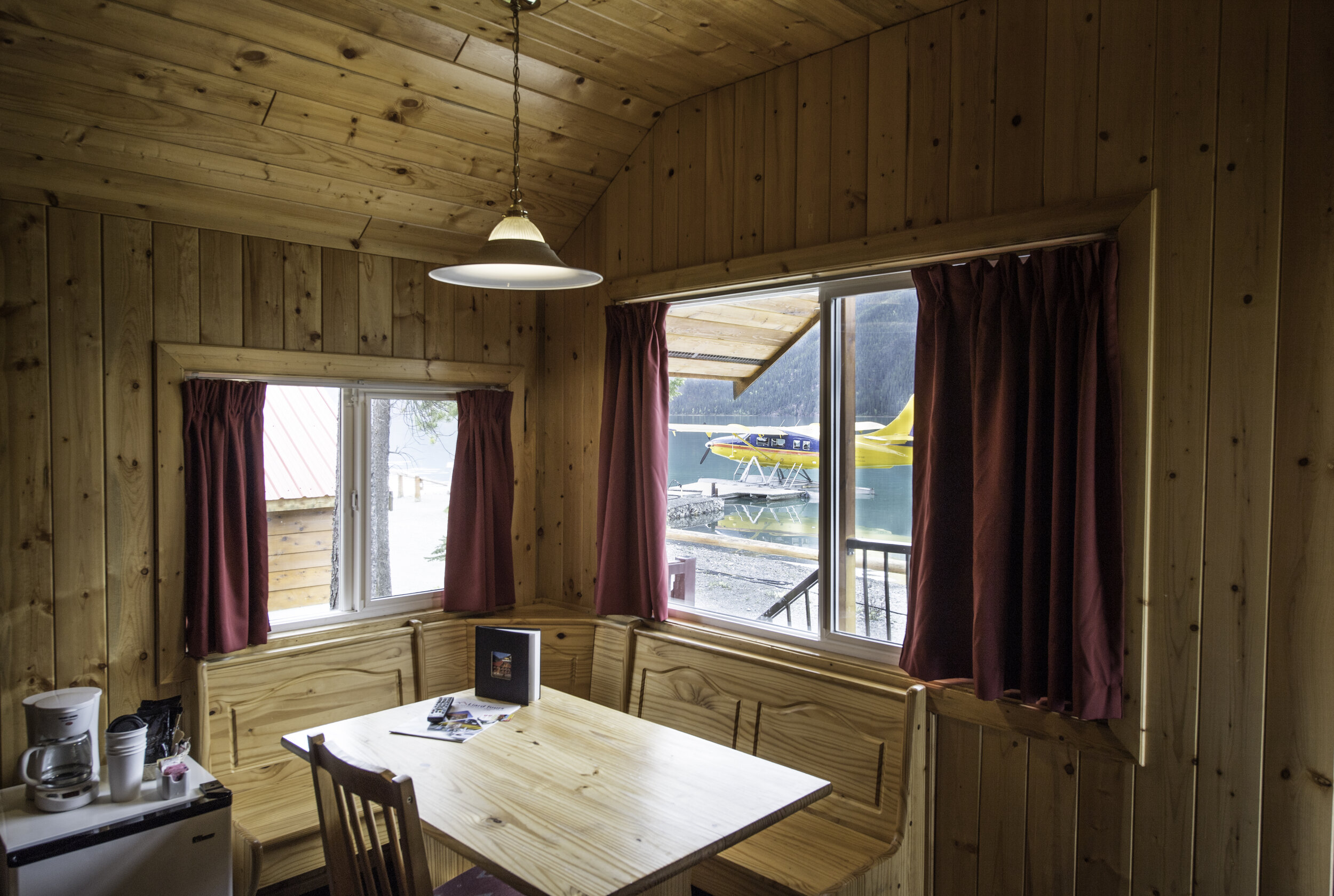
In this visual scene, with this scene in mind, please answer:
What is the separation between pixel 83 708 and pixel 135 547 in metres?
0.58

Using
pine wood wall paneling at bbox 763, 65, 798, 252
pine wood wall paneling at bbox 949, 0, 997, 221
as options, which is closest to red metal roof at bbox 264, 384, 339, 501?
pine wood wall paneling at bbox 763, 65, 798, 252

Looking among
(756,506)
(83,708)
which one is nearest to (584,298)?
(756,506)

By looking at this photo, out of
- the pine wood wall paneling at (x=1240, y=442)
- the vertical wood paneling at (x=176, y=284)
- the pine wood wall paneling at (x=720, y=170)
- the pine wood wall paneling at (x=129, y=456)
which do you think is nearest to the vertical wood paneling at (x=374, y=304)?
the vertical wood paneling at (x=176, y=284)

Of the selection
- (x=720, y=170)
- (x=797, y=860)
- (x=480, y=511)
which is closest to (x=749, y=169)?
(x=720, y=170)

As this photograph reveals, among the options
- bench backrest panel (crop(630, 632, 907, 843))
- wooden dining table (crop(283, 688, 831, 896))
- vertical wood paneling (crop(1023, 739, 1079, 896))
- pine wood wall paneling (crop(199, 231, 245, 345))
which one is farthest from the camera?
pine wood wall paneling (crop(199, 231, 245, 345))

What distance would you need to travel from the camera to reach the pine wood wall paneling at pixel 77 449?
257 centimetres

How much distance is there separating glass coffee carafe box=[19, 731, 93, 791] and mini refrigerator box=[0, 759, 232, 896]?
0.25 feet

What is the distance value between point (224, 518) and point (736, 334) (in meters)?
1.96

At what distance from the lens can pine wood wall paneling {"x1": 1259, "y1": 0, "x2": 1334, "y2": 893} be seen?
1.84 metres

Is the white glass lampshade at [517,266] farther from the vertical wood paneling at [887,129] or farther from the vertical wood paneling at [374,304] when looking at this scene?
the vertical wood paneling at [374,304]

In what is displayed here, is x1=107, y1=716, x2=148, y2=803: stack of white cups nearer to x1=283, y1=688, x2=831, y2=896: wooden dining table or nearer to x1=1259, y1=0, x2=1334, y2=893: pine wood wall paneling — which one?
x1=283, y1=688, x2=831, y2=896: wooden dining table

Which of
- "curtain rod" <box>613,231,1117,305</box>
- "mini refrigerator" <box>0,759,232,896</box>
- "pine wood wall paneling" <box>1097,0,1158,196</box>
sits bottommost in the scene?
"mini refrigerator" <box>0,759,232,896</box>

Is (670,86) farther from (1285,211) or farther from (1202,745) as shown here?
(1202,745)

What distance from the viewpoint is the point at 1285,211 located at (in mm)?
1888
